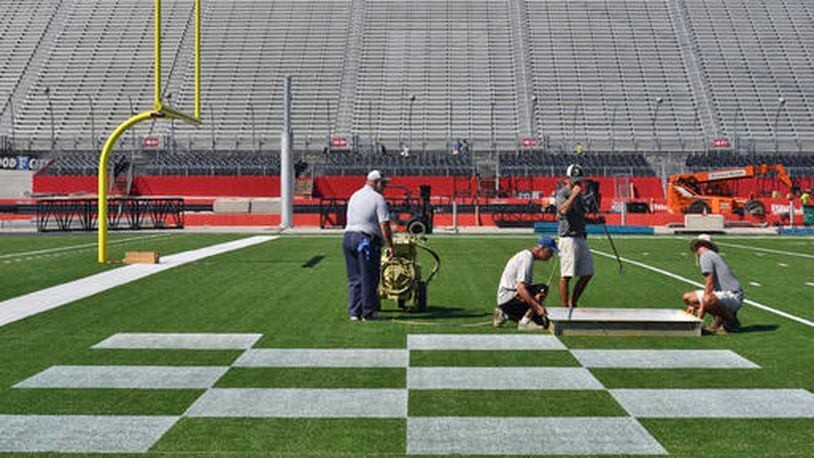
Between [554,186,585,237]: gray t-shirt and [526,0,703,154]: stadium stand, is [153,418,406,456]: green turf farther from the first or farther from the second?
[526,0,703,154]: stadium stand

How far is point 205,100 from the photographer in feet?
214

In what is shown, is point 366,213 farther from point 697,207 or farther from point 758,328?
point 697,207

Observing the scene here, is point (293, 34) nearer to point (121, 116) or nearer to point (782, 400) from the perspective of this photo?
point (121, 116)

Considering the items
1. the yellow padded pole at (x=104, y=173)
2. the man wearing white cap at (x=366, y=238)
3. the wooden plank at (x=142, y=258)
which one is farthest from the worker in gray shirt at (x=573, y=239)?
the wooden plank at (x=142, y=258)

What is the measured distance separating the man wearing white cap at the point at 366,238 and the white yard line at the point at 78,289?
4.01 metres

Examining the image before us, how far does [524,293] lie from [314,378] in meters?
2.98

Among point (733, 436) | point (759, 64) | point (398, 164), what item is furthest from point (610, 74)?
point (733, 436)

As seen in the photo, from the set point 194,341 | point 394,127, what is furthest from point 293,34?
point 194,341

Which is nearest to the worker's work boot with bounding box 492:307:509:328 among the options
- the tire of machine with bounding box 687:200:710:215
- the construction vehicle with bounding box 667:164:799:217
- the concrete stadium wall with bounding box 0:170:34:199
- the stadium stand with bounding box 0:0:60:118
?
the construction vehicle with bounding box 667:164:799:217

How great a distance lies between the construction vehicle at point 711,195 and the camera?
38.9m

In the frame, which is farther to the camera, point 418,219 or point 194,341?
point 418,219

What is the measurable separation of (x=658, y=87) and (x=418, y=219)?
4266cm

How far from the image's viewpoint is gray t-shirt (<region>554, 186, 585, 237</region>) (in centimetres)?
989

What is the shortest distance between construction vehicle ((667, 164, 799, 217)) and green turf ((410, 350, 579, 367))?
3311 cm
